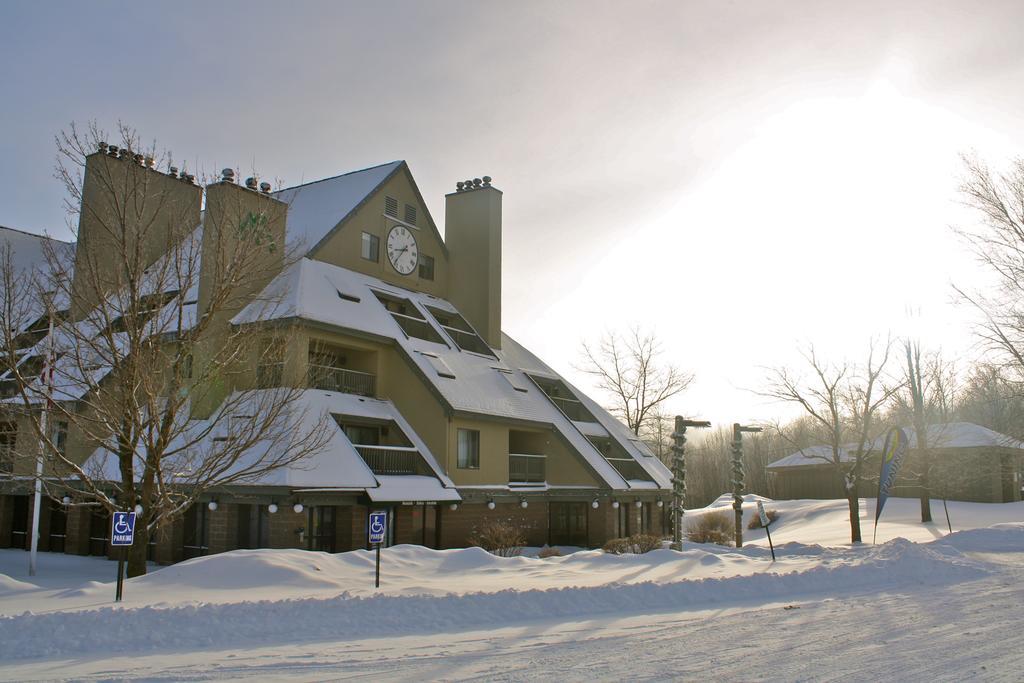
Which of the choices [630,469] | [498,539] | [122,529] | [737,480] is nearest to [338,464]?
[498,539]

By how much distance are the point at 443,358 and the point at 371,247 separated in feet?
19.0

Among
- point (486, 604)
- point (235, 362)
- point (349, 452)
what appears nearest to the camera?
point (486, 604)

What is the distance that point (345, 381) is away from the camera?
25141 mm

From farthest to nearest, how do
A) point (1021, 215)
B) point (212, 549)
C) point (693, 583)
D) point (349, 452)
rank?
point (1021, 215) < point (349, 452) < point (212, 549) < point (693, 583)

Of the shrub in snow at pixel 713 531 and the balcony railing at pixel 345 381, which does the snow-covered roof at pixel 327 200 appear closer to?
the balcony railing at pixel 345 381

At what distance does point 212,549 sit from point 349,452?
4293 millimetres

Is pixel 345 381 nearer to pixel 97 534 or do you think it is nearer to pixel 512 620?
pixel 97 534

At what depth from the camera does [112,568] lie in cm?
1994

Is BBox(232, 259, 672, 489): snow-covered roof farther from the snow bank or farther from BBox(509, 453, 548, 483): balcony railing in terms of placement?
the snow bank

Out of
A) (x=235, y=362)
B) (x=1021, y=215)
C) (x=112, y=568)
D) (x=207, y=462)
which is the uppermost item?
(x=1021, y=215)

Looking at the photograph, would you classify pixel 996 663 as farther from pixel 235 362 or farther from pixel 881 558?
pixel 235 362

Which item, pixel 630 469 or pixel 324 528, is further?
pixel 630 469

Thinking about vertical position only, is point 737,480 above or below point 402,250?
below

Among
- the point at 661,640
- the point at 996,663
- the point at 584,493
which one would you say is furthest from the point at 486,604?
the point at 584,493
